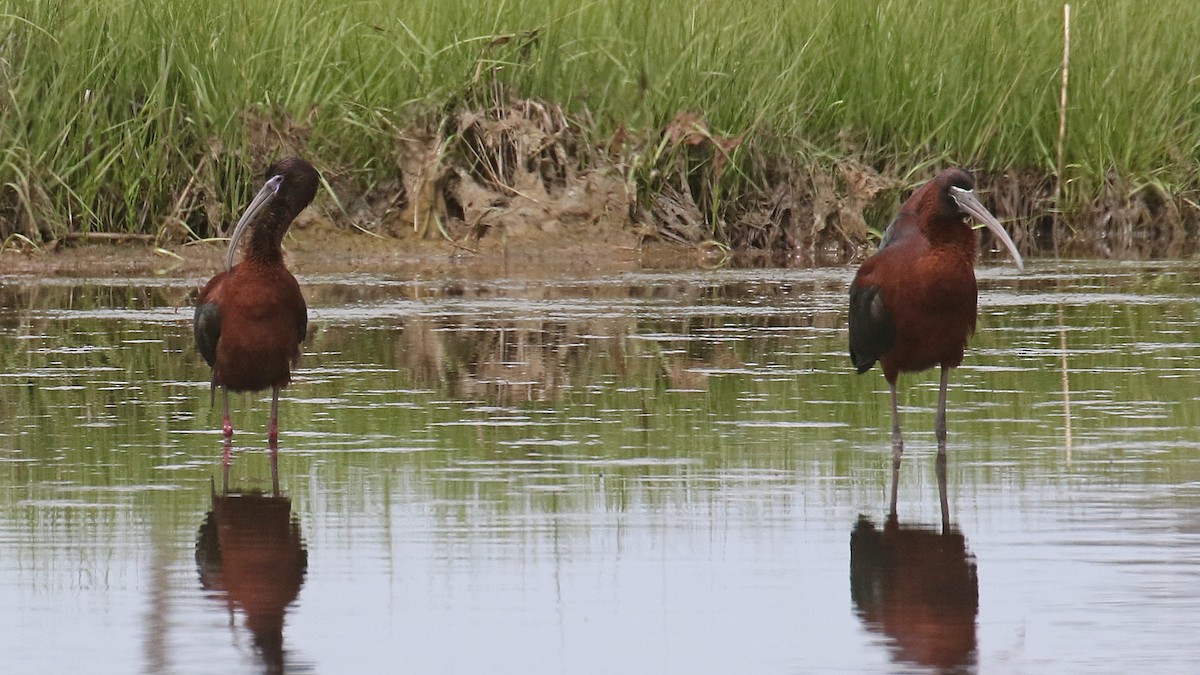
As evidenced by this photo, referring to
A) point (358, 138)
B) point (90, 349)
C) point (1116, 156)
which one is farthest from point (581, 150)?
point (90, 349)

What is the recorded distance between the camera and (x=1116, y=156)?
1670 centimetres

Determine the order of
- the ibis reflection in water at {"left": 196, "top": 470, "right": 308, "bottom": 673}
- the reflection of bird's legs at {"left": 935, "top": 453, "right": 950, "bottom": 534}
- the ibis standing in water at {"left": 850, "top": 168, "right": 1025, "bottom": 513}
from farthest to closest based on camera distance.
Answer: the ibis standing in water at {"left": 850, "top": 168, "right": 1025, "bottom": 513} → the reflection of bird's legs at {"left": 935, "top": 453, "right": 950, "bottom": 534} → the ibis reflection in water at {"left": 196, "top": 470, "right": 308, "bottom": 673}

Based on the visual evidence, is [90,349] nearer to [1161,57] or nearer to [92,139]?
[92,139]

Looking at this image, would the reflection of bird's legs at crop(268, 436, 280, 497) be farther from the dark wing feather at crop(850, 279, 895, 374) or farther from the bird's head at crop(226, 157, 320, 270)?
the dark wing feather at crop(850, 279, 895, 374)

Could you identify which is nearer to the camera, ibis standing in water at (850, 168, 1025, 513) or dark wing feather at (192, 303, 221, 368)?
ibis standing in water at (850, 168, 1025, 513)

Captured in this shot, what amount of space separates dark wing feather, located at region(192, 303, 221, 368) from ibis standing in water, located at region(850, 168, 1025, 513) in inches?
91.7

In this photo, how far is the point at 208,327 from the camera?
7.97 m

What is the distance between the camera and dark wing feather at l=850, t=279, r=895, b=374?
7605 millimetres

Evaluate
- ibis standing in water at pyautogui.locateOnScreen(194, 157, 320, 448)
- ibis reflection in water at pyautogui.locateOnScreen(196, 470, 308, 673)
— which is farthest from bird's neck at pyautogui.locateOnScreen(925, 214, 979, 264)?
ibis reflection in water at pyautogui.locateOnScreen(196, 470, 308, 673)

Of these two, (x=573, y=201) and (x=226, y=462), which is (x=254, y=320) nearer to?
(x=226, y=462)

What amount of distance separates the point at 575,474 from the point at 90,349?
4.30 metres

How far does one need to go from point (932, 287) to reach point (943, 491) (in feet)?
3.29

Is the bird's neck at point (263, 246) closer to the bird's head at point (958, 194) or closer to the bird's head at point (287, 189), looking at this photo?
the bird's head at point (287, 189)

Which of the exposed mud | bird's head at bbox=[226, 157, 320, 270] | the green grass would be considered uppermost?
the green grass
